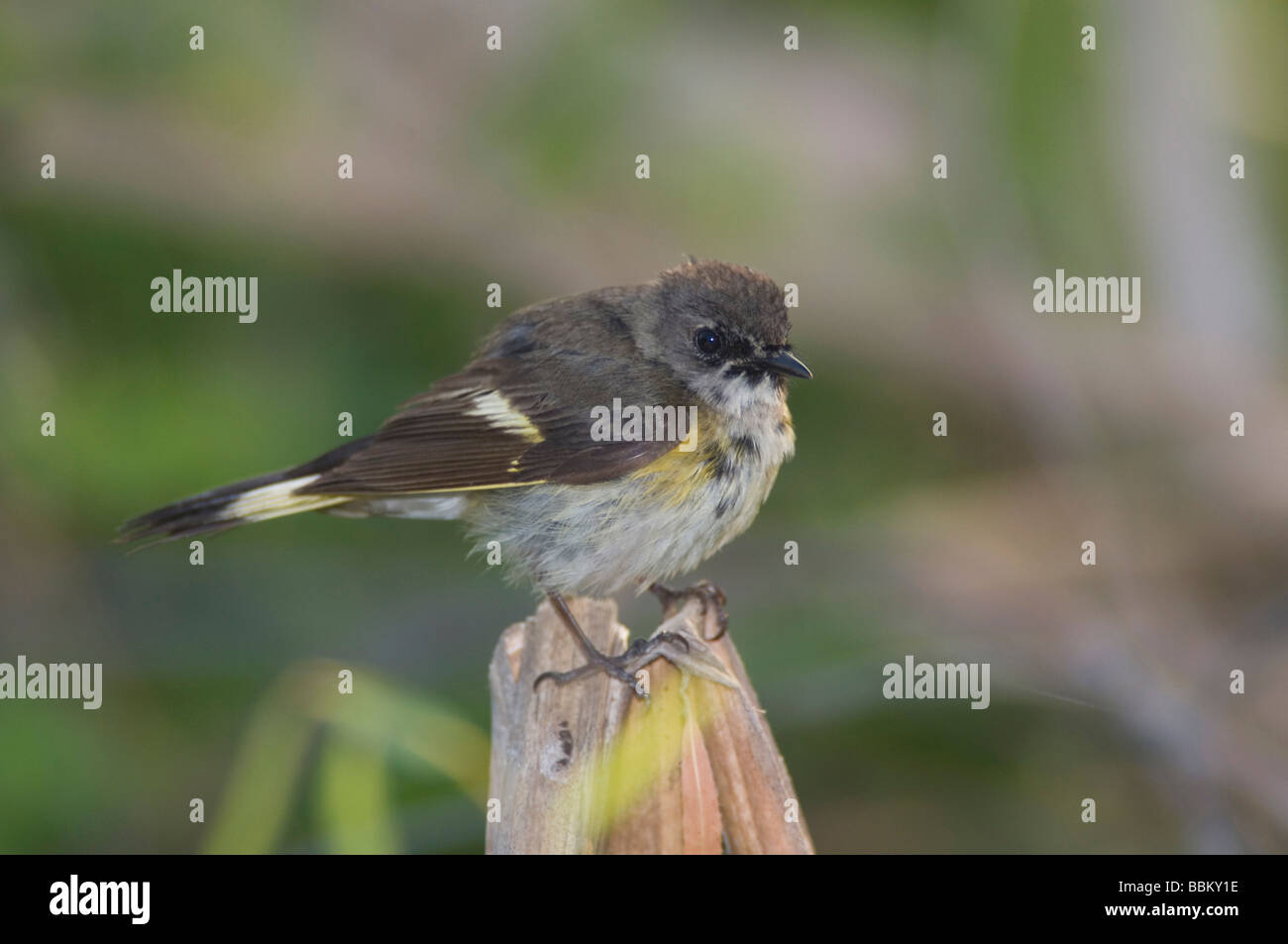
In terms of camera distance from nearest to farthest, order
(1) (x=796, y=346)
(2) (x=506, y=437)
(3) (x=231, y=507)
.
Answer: (3) (x=231, y=507) < (2) (x=506, y=437) < (1) (x=796, y=346)

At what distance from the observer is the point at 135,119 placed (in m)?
5.61

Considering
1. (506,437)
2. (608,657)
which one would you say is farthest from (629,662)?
(506,437)

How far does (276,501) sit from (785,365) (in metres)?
1.50

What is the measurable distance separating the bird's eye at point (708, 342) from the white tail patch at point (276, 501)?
1123 mm

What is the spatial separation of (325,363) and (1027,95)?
3.03 metres

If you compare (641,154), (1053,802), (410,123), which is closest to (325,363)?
(410,123)

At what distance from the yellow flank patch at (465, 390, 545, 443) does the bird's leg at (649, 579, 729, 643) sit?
0.66m

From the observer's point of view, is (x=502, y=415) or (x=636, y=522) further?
(x=502, y=415)

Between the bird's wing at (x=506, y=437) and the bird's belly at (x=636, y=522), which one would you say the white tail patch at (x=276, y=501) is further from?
the bird's belly at (x=636, y=522)

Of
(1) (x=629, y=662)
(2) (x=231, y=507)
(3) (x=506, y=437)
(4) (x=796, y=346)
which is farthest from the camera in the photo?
(4) (x=796, y=346)

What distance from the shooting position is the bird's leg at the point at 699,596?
412 cm

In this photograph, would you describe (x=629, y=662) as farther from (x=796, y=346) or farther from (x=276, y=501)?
(x=796, y=346)

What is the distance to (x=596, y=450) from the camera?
13.3ft

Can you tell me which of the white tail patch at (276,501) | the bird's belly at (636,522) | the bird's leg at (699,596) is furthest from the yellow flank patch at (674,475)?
the white tail patch at (276,501)
